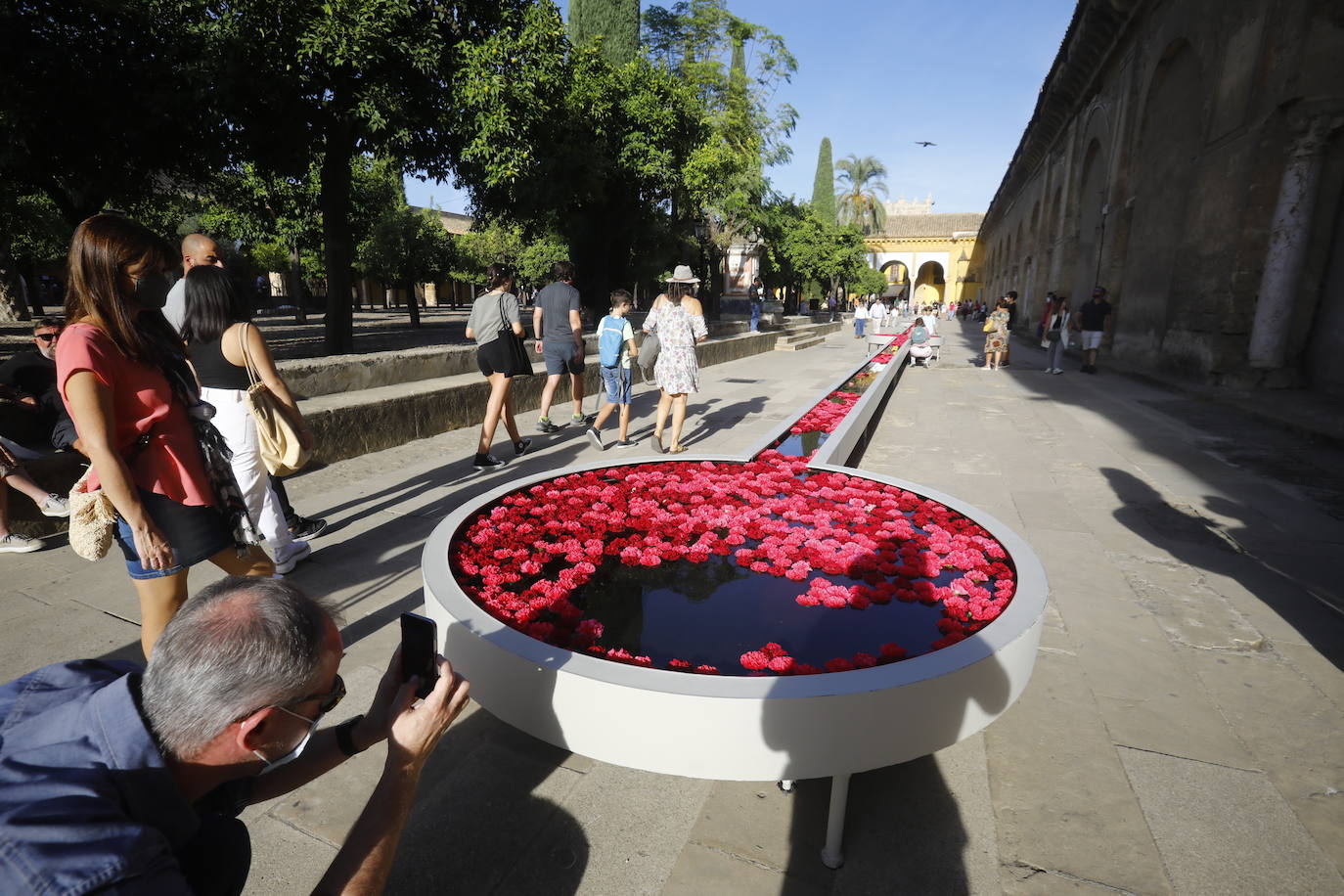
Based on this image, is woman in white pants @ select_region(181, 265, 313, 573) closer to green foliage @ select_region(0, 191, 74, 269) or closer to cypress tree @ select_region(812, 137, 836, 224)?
green foliage @ select_region(0, 191, 74, 269)

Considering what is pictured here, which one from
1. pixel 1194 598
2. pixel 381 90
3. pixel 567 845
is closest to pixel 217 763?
pixel 567 845

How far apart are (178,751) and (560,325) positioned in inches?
248

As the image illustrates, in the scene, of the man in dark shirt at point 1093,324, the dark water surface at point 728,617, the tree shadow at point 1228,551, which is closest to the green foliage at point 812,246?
Result: the man in dark shirt at point 1093,324

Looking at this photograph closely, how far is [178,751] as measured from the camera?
3.35 feet

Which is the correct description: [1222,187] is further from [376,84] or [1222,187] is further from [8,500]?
[8,500]

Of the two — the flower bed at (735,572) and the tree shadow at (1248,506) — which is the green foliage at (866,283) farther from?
the flower bed at (735,572)

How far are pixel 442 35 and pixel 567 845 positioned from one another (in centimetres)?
1199

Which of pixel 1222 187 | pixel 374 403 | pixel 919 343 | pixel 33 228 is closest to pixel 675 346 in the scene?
pixel 374 403

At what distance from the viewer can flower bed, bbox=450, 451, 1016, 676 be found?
2246 mm

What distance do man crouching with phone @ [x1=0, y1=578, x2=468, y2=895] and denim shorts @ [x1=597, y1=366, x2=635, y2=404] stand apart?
18.7 feet

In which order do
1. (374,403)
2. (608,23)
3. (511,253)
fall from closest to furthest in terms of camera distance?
(374,403) < (608,23) < (511,253)

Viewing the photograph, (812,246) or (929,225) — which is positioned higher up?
(929,225)

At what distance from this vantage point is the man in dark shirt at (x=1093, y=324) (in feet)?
46.3

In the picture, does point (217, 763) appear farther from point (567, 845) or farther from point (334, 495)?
point (334, 495)
